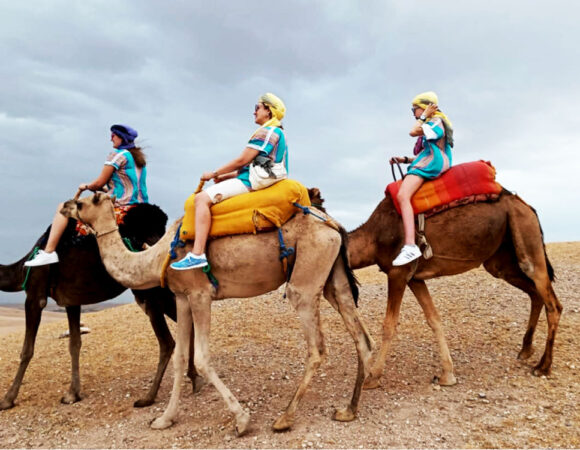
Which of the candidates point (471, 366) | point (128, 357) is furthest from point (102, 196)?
point (471, 366)

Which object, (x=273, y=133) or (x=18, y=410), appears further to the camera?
(x=18, y=410)

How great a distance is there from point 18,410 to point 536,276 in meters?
7.11

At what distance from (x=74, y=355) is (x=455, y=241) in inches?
215

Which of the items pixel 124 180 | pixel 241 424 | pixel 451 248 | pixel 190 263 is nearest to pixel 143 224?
pixel 124 180

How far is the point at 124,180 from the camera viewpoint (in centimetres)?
678

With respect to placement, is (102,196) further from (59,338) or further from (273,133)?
(59,338)

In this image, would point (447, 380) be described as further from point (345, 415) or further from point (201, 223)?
point (201, 223)

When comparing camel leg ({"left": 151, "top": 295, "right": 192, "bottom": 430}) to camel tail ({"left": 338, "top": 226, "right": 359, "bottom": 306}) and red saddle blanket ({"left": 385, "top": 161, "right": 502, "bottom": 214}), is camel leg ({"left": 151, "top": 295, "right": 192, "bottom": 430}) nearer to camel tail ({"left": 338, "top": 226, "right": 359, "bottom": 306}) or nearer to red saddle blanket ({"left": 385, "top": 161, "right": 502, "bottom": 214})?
camel tail ({"left": 338, "top": 226, "right": 359, "bottom": 306})

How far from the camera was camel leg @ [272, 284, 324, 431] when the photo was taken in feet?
16.6

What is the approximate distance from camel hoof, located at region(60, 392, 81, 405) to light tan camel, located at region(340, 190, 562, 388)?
394 centimetres

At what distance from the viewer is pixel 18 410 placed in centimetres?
654

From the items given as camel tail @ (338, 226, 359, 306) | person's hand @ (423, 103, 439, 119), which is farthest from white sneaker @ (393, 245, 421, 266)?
person's hand @ (423, 103, 439, 119)

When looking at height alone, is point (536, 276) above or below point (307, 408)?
above

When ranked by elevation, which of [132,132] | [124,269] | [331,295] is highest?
[132,132]
